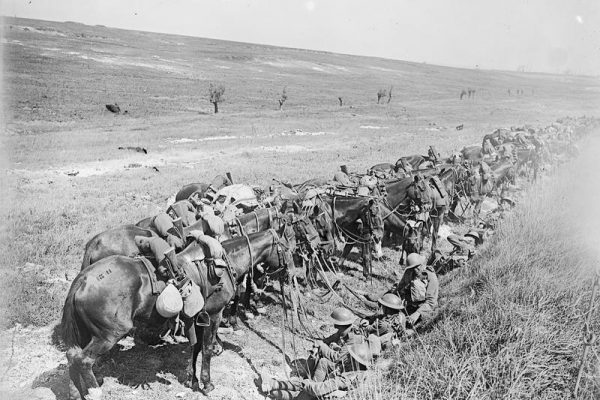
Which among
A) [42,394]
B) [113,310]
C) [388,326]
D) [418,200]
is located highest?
[418,200]

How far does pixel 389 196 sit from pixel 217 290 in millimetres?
6794

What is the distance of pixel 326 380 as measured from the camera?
237 inches

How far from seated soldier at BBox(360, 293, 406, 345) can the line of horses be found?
1630 mm

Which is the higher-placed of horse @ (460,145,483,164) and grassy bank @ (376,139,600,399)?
horse @ (460,145,483,164)

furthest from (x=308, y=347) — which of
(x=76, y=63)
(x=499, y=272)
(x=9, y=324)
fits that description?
(x=76, y=63)

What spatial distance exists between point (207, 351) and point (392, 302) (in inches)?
124

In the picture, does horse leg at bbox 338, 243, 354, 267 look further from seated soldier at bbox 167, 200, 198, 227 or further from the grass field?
seated soldier at bbox 167, 200, 198, 227

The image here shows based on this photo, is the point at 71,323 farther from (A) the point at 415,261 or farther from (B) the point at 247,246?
(A) the point at 415,261

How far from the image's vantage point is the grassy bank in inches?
188

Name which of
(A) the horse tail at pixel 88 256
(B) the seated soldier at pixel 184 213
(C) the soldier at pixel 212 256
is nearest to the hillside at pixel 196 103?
(B) the seated soldier at pixel 184 213

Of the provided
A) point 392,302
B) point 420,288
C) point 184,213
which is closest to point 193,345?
point 184,213

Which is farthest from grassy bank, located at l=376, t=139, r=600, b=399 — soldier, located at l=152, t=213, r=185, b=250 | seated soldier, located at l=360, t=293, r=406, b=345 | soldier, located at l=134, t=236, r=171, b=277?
soldier, located at l=152, t=213, r=185, b=250

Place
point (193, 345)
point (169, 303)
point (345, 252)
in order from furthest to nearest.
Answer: point (345, 252), point (193, 345), point (169, 303)

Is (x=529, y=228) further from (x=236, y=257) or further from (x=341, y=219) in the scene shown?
(x=236, y=257)
